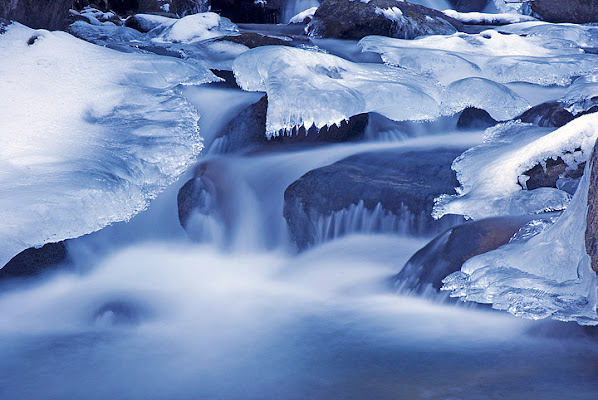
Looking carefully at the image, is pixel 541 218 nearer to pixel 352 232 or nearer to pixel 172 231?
pixel 352 232

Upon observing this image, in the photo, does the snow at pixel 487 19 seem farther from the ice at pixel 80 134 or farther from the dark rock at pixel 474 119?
the ice at pixel 80 134

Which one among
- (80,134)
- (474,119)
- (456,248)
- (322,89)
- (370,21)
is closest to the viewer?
(456,248)

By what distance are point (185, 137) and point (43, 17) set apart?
9.54ft

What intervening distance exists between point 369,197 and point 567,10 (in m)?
7.20

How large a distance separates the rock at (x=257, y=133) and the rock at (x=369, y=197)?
60 cm

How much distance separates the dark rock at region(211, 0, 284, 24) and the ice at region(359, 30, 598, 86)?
17.9 feet

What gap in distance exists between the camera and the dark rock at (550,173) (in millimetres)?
4133

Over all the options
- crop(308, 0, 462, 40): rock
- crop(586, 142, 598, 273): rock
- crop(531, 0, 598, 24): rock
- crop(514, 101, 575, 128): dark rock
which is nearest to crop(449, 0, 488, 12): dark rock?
crop(531, 0, 598, 24): rock

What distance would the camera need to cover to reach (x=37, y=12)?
6.29 metres

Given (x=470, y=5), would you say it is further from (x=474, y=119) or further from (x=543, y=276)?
(x=543, y=276)

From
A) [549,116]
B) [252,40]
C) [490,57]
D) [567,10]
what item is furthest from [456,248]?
[567,10]

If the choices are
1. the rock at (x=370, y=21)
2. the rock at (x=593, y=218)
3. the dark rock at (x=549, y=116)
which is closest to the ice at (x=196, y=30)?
the rock at (x=370, y=21)

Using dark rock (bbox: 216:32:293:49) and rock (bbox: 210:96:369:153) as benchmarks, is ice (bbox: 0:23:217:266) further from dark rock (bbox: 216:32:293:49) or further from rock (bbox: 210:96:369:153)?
dark rock (bbox: 216:32:293:49)

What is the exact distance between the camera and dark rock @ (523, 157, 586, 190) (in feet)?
13.6
